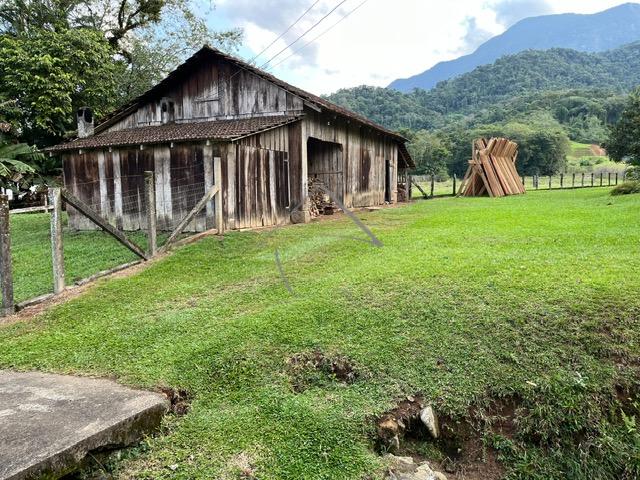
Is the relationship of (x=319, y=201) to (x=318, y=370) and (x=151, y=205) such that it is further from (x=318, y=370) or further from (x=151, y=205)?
(x=318, y=370)

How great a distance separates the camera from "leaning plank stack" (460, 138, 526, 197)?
70.1 ft

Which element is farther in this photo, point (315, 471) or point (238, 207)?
point (238, 207)

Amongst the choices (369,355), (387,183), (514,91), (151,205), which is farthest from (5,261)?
(514,91)

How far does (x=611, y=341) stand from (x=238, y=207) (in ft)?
26.5

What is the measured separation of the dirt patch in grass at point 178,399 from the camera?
3439 mm

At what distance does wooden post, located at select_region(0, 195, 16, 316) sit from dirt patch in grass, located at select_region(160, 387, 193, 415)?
309cm

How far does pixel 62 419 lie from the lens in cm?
308

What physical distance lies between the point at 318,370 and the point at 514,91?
9838 cm

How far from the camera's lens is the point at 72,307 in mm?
5551

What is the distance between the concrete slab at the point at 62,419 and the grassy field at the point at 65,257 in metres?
3.00

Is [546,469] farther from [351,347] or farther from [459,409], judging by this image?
[351,347]

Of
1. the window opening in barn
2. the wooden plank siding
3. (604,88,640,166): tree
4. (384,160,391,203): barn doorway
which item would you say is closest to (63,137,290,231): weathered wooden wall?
the wooden plank siding

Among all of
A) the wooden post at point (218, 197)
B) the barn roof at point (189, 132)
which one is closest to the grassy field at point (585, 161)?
the barn roof at point (189, 132)

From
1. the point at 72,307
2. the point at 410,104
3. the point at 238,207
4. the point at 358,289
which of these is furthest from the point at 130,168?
the point at 410,104
